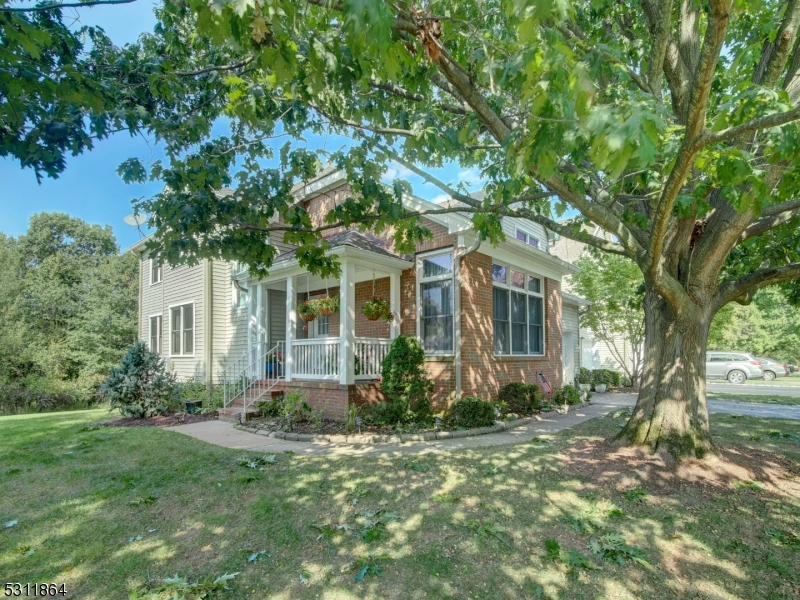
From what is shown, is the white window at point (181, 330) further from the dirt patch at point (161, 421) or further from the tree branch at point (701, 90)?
the tree branch at point (701, 90)

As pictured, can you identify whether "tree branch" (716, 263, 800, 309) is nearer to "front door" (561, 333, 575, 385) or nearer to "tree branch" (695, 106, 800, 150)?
"tree branch" (695, 106, 800, 150)

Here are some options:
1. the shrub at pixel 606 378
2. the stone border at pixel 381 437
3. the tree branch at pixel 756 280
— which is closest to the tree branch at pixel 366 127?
the tree branch at pixel 756 280

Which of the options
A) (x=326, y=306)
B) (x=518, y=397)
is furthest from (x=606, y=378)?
(x=326, y=306)

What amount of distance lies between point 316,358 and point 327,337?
743 millimetres

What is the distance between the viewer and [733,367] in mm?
22266

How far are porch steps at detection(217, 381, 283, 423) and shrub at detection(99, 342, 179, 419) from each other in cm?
161

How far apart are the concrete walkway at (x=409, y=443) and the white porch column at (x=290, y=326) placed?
173 centimetres

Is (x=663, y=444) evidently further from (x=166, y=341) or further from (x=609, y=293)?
(x=166, y=341)

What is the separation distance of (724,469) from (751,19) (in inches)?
249

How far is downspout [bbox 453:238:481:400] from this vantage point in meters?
9.17

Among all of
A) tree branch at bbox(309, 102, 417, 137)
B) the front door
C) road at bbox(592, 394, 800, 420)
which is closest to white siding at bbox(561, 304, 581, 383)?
the front door

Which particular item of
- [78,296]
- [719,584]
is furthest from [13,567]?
[78,296]

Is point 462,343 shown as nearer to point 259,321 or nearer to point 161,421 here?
point 259,321

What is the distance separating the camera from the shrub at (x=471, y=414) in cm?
838
